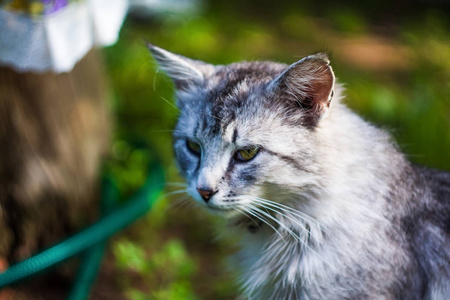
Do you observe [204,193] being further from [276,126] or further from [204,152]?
[276,126]

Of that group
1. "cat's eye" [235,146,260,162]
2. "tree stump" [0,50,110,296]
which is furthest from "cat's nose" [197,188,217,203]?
"tree stump" [0,50,110,296]

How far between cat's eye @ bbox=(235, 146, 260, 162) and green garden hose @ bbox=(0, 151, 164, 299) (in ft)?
3.62

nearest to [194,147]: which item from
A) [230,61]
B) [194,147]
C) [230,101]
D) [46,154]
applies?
[194,147]

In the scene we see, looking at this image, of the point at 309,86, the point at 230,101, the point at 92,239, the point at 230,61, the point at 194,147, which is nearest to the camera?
the point at 309,86

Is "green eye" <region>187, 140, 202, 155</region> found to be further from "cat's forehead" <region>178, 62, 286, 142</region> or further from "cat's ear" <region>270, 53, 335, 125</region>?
"cat's ear" <region>270, 53, 335, 125</region>

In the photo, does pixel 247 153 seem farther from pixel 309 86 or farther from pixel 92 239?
pixel 92 239

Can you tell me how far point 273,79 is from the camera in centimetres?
179

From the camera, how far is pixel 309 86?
171cm

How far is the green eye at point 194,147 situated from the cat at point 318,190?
61 millimetres

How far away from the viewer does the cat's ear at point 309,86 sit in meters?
1.61

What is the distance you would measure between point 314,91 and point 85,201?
68.5 inches

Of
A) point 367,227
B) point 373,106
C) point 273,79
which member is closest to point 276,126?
point 273,79

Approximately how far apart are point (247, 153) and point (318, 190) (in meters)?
0.29

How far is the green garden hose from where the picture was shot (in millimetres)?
2361
